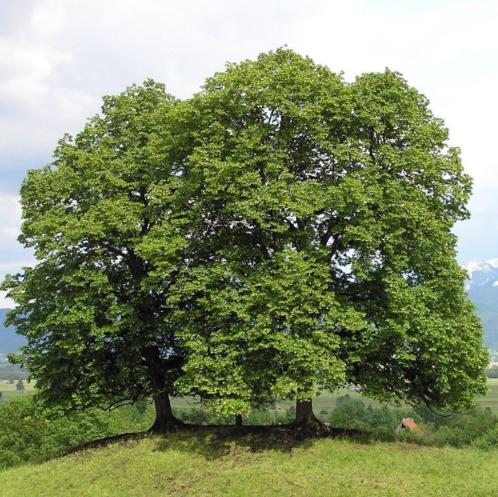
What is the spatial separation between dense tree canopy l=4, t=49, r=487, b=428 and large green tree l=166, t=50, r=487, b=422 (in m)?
0.10

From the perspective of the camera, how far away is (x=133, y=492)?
25.3 metres

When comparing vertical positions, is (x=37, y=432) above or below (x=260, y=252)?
below

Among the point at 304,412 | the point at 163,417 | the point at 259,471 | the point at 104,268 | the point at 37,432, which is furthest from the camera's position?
the point at 37,432

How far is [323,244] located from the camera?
96.8ft

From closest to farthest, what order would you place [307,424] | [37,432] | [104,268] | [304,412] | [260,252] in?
[260,252]
[307,424]
[304,412]
[104,268]
[37,432]

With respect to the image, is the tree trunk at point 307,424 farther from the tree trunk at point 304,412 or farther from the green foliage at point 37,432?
the green foliage at point 37,432

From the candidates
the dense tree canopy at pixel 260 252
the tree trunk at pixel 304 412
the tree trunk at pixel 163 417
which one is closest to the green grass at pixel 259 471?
the tree trunk at pixel 304 412

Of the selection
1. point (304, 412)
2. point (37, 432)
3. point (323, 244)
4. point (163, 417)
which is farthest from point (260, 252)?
point (37, 432)

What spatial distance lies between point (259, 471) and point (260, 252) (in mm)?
10355

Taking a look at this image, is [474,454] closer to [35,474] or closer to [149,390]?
[149,390]

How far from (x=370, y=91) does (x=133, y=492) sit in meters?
22.7

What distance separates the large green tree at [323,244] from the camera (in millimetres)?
25625

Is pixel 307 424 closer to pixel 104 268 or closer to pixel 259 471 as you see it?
pixel 259 471

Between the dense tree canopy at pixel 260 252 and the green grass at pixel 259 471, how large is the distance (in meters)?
2.83
